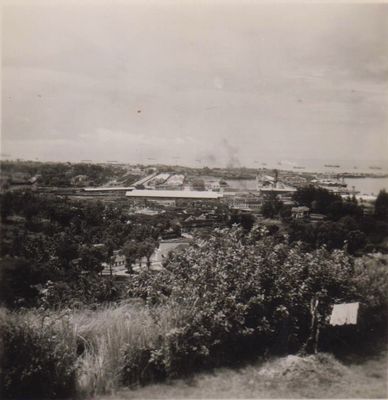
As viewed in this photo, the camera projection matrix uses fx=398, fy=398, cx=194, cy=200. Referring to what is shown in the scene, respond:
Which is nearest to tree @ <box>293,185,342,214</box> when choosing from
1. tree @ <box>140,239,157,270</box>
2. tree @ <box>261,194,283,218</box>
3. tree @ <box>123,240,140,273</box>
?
tree @ <box>261,194,283,218</box>

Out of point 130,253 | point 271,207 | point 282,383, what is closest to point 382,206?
point 271,207

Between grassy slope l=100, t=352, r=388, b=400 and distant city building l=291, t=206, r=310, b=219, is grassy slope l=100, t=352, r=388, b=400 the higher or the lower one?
the lower one

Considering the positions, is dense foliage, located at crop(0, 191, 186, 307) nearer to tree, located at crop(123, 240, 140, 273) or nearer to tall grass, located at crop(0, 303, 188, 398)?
tree, located at crop(123, 240, 140, 273)

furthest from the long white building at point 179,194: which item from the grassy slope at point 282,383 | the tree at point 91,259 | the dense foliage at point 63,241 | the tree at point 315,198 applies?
the grassy slope at point 282,383

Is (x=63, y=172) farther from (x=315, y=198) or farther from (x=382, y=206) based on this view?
(x=382, y=206)

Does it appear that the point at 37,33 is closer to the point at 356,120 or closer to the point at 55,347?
the point at 55,347
